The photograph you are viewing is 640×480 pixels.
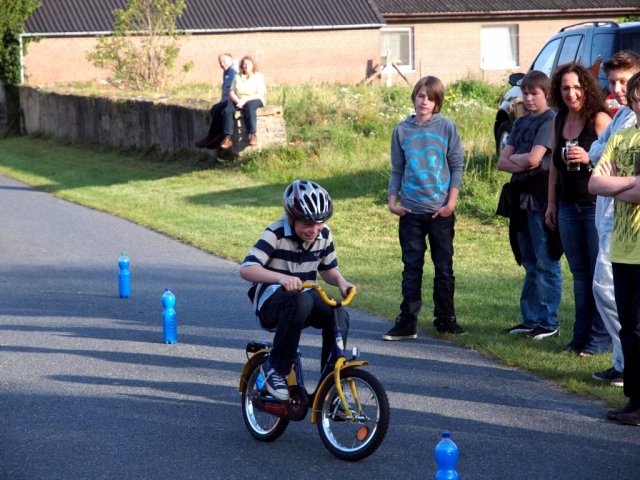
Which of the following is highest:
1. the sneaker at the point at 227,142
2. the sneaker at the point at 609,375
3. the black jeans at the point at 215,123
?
the black jeans at the point at 215,123

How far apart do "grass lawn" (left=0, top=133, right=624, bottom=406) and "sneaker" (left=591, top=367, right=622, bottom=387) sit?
0.07 m

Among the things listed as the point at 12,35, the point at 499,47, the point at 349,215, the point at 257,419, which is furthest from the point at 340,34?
the point at 257,419

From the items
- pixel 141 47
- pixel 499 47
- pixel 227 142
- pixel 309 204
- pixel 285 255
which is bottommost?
pixel 285 255

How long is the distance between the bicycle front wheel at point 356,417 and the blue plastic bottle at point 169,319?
3.07 meters

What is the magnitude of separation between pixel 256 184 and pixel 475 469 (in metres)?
14.3

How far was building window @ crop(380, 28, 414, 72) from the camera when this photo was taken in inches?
1807

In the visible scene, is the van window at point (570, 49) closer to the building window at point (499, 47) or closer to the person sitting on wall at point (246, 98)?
the person sitting on wall at point (246, 98)

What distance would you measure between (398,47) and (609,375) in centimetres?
3950

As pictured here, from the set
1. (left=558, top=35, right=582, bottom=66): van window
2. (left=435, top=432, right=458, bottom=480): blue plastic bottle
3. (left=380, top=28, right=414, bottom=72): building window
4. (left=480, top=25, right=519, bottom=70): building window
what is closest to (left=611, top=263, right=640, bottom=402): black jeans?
(left=435, top=432, right=458, bottom=480): blue plastic bottle

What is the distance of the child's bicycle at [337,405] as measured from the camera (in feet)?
19.7

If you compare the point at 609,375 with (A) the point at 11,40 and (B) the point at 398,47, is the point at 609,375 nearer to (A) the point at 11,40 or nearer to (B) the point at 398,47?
(A) the point at 11,40

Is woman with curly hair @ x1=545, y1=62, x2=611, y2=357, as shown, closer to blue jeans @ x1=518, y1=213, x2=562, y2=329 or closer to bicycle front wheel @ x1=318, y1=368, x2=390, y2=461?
blue jeans @ x1=518, y1=213, x2=562, y2=329

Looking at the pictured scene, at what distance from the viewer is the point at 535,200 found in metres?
9.09

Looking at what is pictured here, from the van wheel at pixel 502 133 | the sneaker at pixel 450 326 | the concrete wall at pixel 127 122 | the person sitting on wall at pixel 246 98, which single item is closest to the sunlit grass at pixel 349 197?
the sneaker at pixel 450 326
